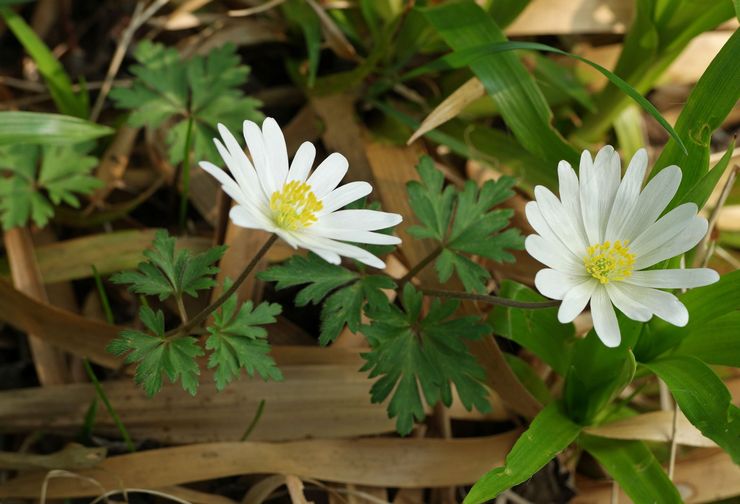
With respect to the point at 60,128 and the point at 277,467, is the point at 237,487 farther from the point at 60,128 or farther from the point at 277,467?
the point at 60,128

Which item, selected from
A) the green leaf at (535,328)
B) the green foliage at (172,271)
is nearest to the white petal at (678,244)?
the green leaf at (535,328)

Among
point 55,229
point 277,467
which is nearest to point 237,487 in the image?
point 277,467

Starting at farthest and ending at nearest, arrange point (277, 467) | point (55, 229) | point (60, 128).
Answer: point (55, 229)
point (60, 128)
point (277, 467)

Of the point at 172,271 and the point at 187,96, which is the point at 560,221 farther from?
the point at 187,96

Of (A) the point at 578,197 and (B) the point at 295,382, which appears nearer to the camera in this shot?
(A) the point at 578,197

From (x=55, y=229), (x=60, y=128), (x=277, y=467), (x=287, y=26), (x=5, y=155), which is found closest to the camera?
(x=277, y=467)

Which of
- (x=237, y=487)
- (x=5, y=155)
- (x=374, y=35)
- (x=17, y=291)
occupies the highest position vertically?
(x=374, y=35)

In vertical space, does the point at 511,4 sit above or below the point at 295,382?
above

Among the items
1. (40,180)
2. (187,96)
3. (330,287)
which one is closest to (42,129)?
(40,180)
